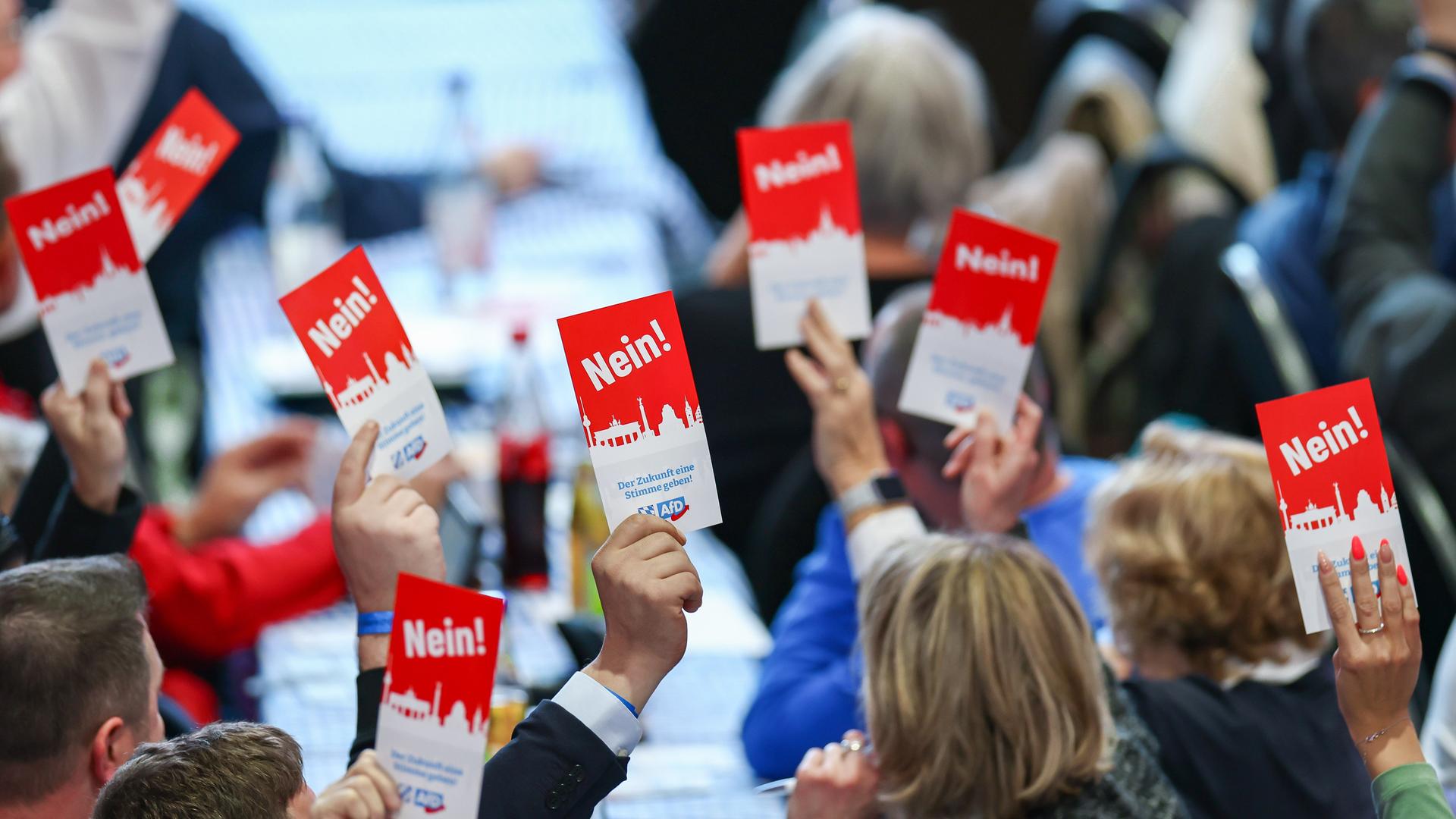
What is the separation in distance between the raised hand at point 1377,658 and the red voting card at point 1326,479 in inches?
0.8

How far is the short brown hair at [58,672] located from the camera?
1362 mm

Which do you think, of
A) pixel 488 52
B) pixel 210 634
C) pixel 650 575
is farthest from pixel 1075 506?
pixel 488 52

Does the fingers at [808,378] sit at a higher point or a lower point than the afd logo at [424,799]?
higher

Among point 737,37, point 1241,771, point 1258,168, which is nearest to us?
point 1241,771

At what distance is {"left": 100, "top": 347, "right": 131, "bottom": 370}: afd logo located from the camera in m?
1.72

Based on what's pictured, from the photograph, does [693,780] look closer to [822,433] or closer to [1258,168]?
[822,433]

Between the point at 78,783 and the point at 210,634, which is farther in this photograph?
the point at 210,634

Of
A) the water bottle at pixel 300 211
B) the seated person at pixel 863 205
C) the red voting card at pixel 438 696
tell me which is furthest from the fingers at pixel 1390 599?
the water bottle at pixel 300 211

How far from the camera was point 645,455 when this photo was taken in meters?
1.37

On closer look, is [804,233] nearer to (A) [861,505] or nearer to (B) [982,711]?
(A) [861,505]

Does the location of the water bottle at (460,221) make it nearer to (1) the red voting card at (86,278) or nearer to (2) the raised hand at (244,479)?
(2) the raised hand at (244,479)

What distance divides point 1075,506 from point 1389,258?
0.94 meters

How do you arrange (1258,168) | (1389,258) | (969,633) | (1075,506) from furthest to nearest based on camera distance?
(1258,168) < (1389,258) < (1075,506) < (969,633)

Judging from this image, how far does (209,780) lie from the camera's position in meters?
1.13
